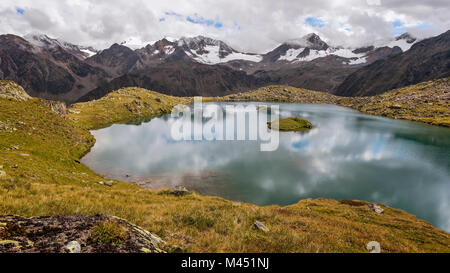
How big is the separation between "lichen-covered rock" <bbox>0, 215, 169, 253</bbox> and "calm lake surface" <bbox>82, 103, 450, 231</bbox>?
2945cm

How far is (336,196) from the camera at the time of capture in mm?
36938

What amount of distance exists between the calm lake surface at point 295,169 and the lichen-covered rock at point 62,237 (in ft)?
96.6

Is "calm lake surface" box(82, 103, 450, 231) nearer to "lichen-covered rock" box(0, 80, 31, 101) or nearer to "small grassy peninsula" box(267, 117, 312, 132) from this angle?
"small grassy peninsula" box(267, 117, 312, 132)

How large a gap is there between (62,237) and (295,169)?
4691 centimetres

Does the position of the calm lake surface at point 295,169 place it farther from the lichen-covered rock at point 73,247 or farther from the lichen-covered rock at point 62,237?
the lichen-covered rock at point 73,247

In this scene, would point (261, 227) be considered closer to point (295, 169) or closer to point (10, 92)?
point (295, 169)

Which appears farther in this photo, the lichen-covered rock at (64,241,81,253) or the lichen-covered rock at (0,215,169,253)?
the lichen-covered rock at (64,241,81,253)

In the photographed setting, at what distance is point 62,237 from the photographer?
6699 millimetres

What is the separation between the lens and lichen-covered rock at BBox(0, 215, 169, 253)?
6.02m

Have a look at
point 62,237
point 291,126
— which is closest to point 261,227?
point 62,237

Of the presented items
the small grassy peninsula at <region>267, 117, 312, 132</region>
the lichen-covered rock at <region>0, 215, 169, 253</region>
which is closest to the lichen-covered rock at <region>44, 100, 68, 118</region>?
the lichen-covered rock at <region>0, 215, 169, 253</region>
